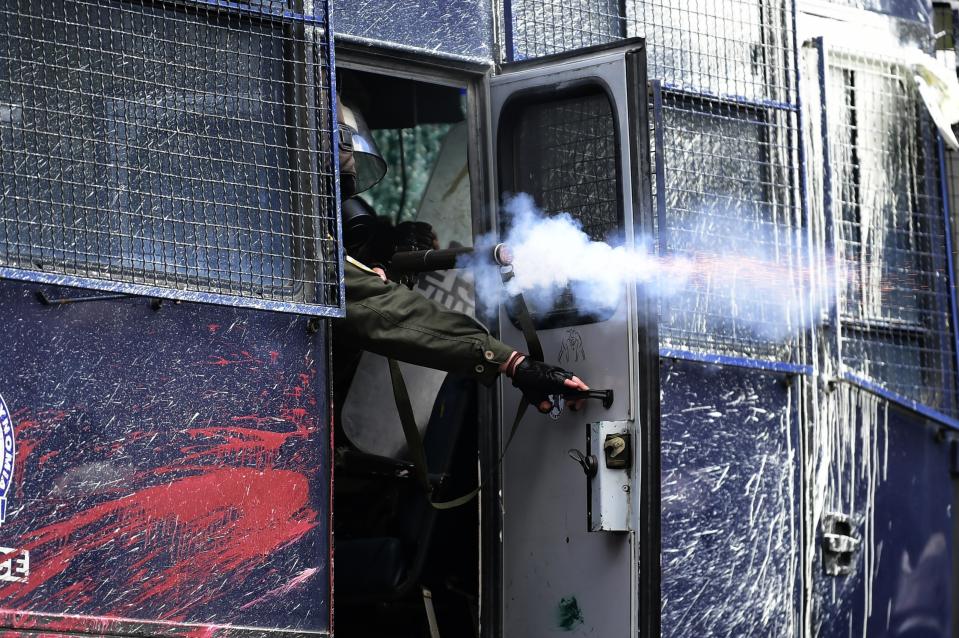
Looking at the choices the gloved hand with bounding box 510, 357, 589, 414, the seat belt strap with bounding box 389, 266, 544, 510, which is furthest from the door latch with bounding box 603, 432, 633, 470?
the seat belt strap with bounding box 389, 266, 544, 510

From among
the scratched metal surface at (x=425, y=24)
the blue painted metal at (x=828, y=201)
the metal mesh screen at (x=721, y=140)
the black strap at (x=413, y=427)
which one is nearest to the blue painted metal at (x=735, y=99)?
the metal mesh screen at (x=721, y=140)

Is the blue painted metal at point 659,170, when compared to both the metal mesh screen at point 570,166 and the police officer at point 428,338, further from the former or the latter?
the police officer at point 428,338

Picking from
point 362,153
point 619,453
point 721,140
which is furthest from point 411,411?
point 721,140

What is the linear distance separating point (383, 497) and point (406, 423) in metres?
0.60

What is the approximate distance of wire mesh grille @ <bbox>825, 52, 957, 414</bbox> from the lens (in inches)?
221

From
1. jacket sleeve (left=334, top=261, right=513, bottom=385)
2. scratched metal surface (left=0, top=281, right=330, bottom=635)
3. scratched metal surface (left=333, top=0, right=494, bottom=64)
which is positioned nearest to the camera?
scratched metal surface (left=0, top=281, right=330, bottom=635)

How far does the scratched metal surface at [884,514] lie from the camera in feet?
17.6

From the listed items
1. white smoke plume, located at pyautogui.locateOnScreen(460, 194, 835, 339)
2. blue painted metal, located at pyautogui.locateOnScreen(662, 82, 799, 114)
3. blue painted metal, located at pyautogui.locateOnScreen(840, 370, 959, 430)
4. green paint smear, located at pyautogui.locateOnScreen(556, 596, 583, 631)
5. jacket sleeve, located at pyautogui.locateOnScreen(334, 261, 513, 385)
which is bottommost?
green paint smear, located at pyautogui.locateOnScreen(556, 596, 583, 631)

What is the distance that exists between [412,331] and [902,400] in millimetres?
2085

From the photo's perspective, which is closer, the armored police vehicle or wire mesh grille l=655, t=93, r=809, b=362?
the armored police vehicle

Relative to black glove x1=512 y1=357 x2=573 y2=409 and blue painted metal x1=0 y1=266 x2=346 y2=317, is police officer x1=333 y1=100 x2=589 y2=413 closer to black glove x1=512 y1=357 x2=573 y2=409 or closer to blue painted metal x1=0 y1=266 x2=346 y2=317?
black glove x1=512 y1=357 x2=573 y2=409

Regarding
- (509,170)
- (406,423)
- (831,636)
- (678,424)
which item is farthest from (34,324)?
(831,636)

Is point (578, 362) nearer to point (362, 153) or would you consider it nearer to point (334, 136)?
point (334, 136)

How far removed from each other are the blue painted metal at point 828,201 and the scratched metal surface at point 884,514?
8.8 inches
